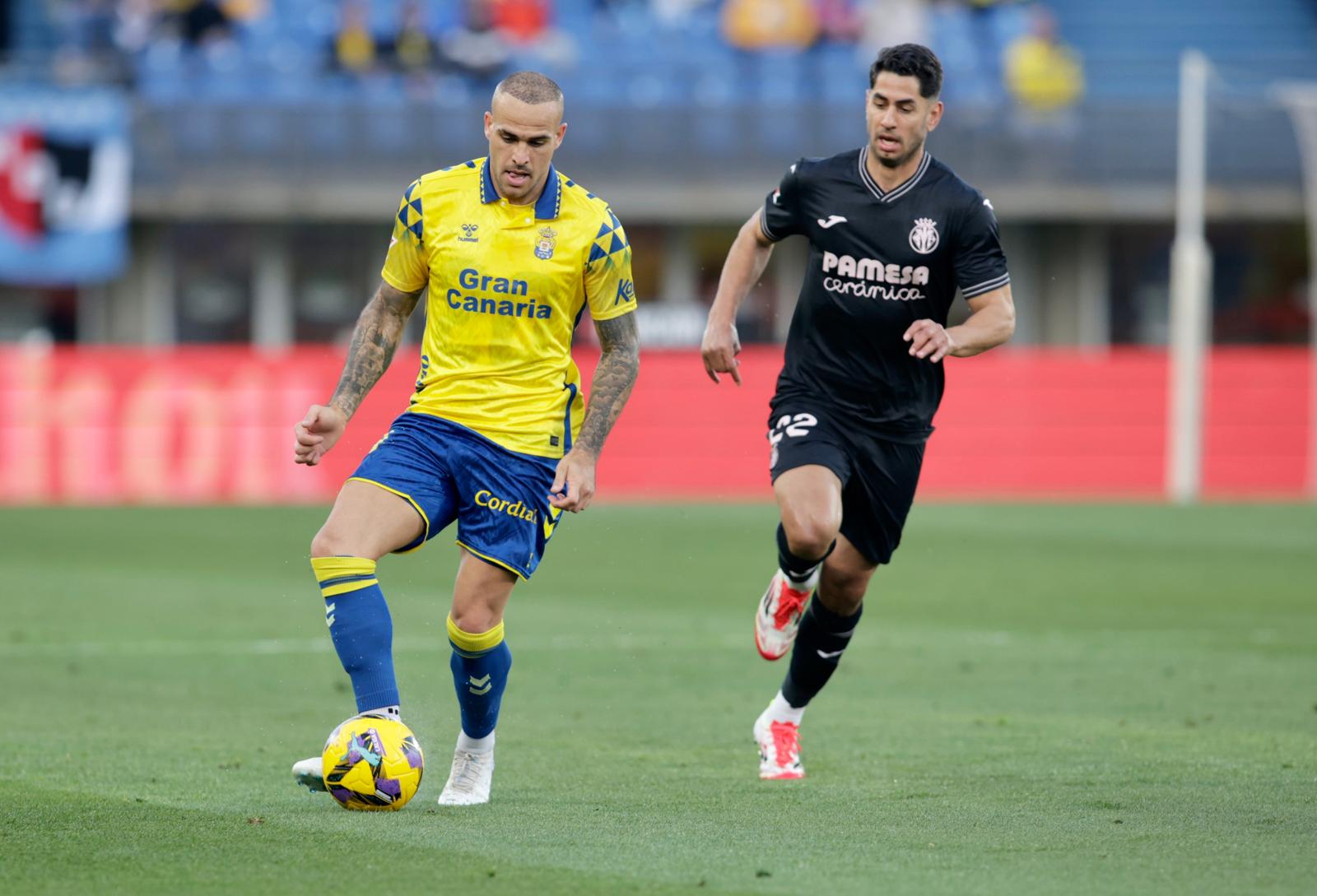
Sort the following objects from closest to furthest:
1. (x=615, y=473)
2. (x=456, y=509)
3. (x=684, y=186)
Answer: (x=456, y=509) → (x=615, y=473) → (x=684, y=186)

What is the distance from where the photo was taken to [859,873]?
492 cm

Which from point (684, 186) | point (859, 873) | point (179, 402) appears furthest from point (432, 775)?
point (684, 186)

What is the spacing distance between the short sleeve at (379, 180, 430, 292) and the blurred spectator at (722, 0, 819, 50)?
22.7 meters

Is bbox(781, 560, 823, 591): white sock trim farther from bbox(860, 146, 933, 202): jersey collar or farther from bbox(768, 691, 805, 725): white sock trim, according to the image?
bbox(860, 146, 933, 202): jersey collar

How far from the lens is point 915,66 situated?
652 cm

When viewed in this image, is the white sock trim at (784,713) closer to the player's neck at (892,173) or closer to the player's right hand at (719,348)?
the player's right hand at (719,348)

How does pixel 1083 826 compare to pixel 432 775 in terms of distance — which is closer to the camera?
pixel 1083 826

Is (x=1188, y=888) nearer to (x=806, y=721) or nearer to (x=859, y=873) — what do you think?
(x=859, y=873)

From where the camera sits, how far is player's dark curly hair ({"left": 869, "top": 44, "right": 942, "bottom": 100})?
652cm

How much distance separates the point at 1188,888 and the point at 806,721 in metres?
3.45

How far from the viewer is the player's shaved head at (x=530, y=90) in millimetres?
5895

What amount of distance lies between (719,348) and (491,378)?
95cm

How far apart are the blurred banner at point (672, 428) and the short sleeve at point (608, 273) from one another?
49.5ft

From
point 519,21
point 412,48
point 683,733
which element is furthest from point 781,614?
point 519,21
